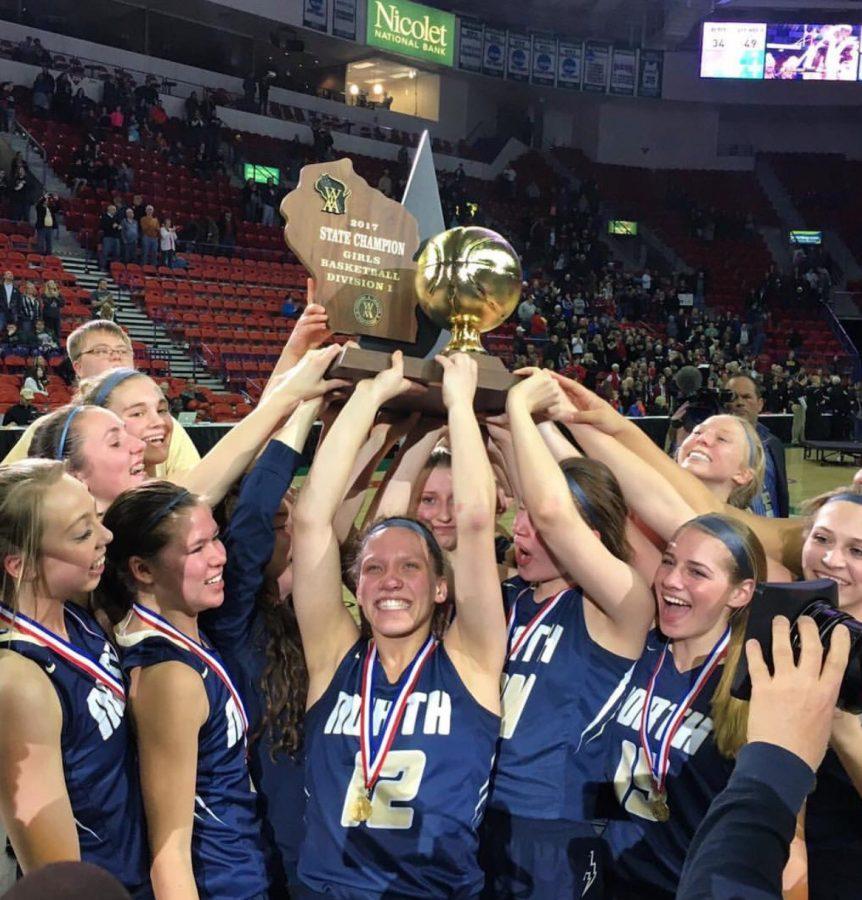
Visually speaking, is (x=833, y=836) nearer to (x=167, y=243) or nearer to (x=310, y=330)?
(x=310, y=330)

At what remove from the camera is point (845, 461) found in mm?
15203

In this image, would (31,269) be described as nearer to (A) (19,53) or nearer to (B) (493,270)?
(A) (19,53)

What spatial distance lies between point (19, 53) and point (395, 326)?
17.2m

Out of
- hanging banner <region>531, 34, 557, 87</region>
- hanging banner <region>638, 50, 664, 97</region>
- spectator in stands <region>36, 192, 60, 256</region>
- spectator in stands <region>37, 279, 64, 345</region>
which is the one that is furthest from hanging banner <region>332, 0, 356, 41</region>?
spectator in stands <region>37, 279, 64, 345</region>

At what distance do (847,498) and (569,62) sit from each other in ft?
80.3

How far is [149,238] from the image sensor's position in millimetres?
14422

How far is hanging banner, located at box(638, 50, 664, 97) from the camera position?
24969 millimetres

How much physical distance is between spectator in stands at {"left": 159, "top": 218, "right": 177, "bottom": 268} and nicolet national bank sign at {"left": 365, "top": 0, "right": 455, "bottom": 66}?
9.09 metres

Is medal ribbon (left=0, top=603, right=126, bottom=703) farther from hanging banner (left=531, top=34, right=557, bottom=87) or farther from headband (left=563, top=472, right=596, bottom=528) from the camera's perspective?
hanging banner (left=531, top=34, right=557, bottom=87)

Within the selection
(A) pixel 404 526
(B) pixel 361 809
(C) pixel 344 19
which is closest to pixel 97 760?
(B) pixel 361 809

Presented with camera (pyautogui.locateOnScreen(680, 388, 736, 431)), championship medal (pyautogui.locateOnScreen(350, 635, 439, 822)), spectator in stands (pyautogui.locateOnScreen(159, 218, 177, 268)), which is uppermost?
spectator in stands (pyautogui.locateOnScreen(159, 218, 177, 268))

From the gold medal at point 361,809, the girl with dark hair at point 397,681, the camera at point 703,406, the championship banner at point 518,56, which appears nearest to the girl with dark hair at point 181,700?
the girl with dark hair at point 397,681

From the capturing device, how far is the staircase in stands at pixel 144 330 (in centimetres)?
1302

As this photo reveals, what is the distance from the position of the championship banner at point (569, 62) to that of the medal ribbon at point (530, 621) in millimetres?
24389
